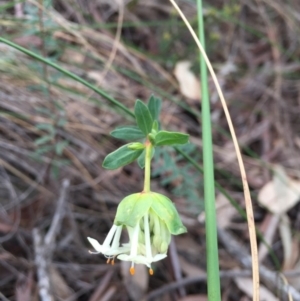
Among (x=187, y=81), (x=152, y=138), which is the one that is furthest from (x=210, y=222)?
(x=187, y=81)

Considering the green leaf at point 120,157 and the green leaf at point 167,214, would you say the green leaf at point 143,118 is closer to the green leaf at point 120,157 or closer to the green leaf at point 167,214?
the green leaf at point 120,157

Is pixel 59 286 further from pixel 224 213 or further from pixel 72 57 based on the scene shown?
pixel 72 57

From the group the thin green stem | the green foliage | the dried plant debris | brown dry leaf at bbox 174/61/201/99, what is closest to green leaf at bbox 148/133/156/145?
the green foliage

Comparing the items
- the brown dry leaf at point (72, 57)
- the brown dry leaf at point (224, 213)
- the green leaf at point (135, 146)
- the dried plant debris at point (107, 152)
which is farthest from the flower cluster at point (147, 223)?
the brown dry leaf at point (72, 57)

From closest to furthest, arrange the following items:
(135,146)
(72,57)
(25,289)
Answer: (135,146) < (25,289) < (72,57)

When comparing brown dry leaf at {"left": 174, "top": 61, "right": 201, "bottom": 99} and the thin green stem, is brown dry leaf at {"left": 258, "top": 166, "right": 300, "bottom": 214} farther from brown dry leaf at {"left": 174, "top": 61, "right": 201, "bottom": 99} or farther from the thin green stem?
the thin green stem

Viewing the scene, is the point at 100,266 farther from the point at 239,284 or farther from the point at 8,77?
the point at 8,77
